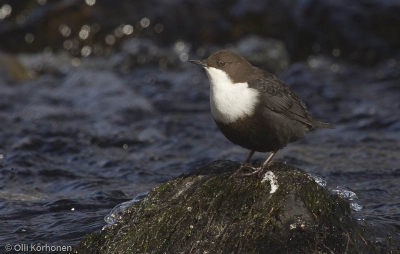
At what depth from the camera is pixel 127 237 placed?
413 cm

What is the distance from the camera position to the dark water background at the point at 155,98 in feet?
18.9

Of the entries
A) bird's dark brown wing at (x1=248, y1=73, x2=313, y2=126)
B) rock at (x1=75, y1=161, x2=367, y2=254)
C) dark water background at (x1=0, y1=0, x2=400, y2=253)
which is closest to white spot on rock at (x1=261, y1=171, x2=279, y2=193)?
rock at (x1=75, y1=161, x2=367, y2=254)

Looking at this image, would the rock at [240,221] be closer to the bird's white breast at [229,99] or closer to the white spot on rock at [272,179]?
the white spot on rock at [272,179]

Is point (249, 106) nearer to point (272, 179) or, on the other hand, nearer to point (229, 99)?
point (229, 99)

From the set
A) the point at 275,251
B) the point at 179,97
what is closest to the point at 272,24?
the point at 179,97

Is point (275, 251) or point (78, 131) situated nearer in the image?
point (275, 251)

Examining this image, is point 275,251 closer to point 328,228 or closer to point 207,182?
point 328,228

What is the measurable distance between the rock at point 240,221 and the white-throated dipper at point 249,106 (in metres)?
0.21

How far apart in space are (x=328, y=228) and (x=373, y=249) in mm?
441

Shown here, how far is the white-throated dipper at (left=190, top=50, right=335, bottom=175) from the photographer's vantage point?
4.32 meters

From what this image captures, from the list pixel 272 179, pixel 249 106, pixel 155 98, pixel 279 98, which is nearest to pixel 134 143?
pixel 155 98

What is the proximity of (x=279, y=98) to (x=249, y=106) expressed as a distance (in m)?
0.38

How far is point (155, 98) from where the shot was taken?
30.5 ft

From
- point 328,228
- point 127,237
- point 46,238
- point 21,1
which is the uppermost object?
point 21,1
